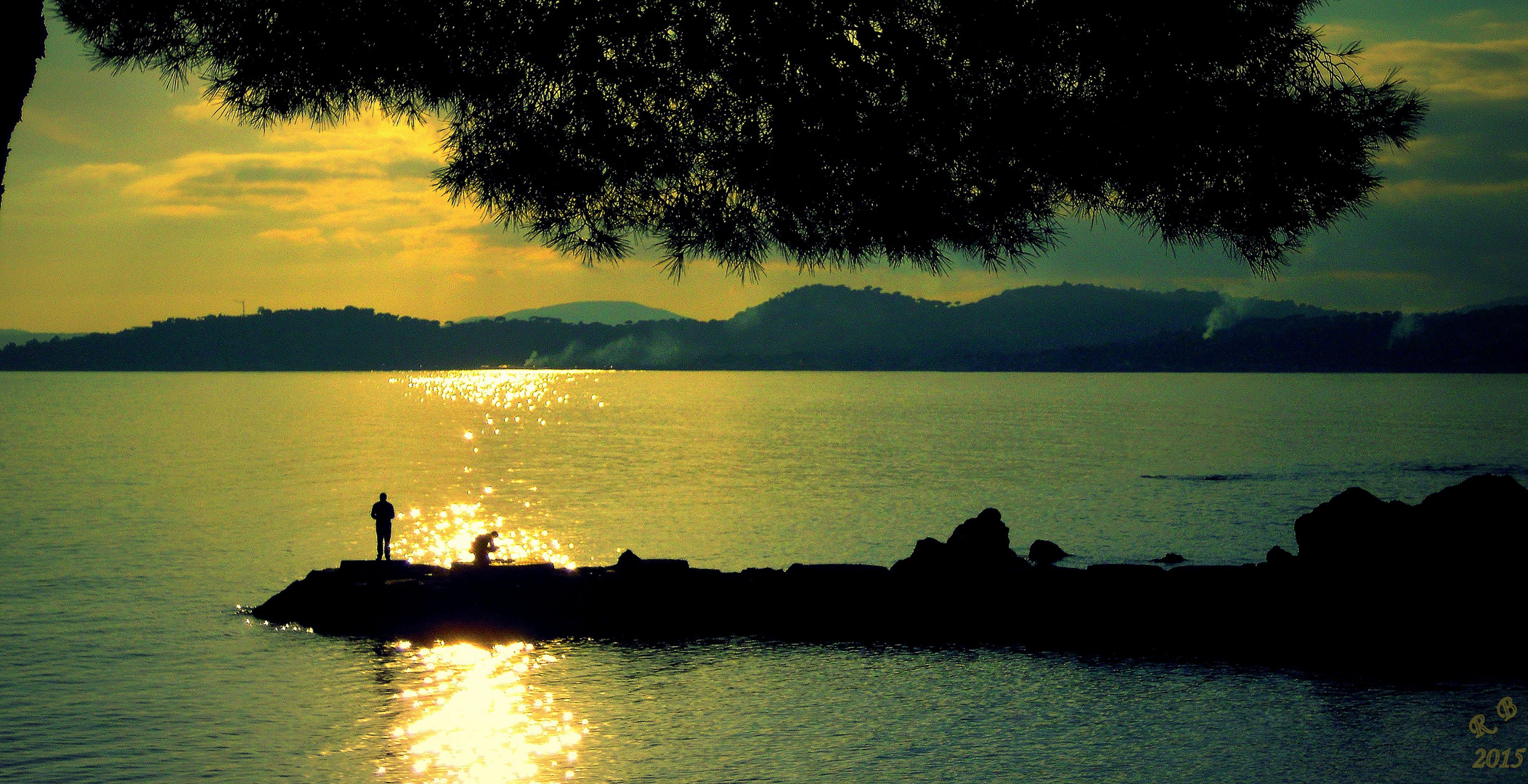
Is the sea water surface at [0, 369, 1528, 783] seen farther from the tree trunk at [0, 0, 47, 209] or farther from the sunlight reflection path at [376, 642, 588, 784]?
the tree trunk at [0, 0, 47, 209]

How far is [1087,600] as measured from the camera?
27.7m

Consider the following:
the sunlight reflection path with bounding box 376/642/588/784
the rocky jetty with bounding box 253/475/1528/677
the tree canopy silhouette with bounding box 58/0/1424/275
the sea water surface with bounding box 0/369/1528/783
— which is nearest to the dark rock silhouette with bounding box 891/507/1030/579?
the rocky jetty with bounding box 253/475/1528/677

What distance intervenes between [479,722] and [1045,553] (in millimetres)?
27837

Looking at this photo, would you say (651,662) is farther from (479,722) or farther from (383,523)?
(383,523)

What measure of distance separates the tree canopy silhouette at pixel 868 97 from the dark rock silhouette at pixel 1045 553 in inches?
1317

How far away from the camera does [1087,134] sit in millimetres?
10188

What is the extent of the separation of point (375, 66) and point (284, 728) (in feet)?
49.9

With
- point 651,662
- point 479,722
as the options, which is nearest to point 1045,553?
point 651,662

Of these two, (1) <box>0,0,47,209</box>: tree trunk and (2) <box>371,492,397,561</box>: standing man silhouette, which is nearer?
(1) <box>0,0,47,209</box>: tree trunk

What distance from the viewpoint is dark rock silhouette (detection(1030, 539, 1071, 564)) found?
42.4 meters

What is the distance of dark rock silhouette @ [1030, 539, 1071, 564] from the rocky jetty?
39.1ft

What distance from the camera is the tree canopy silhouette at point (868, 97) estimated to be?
984cm

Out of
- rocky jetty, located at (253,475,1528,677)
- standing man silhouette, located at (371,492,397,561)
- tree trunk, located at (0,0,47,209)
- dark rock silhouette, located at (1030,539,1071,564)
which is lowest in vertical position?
dark rock silhouette, located at (1030,539,1071,564)

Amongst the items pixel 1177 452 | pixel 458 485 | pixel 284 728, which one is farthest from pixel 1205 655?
pixel 1177 452
